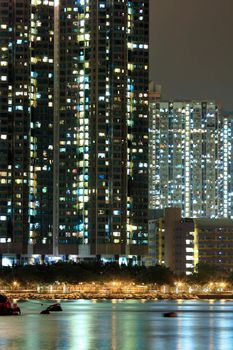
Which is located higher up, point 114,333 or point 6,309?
point 6,309

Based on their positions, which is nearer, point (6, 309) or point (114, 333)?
point (114, 333)

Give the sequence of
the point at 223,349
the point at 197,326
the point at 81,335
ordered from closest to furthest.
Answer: the point at 223,349 < the point at 81,335 < the point at 197,326

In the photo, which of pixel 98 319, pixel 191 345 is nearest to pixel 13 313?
pixel 98 319

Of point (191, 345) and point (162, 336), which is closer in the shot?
point (191, 345)

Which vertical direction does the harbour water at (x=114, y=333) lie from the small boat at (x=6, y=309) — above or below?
below

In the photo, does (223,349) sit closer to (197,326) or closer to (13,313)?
(197,326)

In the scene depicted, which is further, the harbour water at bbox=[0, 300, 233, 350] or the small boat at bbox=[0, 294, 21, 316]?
the small boat at bbox=[0, 294, 21, 316]

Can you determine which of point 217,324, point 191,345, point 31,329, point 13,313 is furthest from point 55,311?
point 191,345

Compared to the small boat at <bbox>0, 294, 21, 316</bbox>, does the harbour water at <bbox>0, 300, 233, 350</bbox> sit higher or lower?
lower

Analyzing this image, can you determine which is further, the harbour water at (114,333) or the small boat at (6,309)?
the small boat at (6,309)

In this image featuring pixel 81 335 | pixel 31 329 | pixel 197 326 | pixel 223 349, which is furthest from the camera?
pixel 197 326
